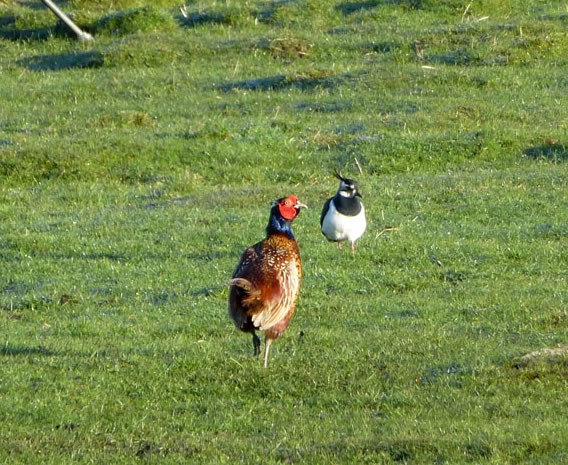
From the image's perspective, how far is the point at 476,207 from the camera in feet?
51.8

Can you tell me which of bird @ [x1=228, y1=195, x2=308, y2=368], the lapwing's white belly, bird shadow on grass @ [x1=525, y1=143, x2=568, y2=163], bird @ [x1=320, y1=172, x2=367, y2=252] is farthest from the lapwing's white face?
bird shadow on grass @ [x1=525, y1=143, x2=568, y2=163]

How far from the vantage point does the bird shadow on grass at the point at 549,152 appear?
61.3 ft

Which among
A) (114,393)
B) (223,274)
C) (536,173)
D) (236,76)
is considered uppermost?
(114,393)

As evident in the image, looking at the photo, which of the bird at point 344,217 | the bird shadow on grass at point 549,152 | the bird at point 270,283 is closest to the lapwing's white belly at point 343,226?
the bird at point 344,217

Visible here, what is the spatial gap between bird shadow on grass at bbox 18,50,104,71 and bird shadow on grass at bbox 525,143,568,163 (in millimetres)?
10923

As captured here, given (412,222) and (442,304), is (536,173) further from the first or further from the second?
(442,304)

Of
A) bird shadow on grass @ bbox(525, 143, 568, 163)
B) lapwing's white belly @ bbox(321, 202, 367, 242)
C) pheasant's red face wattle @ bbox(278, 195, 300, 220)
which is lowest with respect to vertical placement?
bird shadow on grass @ bbox(525, 143, 568, 163)

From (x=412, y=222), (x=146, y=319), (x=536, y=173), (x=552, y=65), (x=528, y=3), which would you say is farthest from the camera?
(x=528, y=3)

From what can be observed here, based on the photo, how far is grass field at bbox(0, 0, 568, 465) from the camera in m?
8.46

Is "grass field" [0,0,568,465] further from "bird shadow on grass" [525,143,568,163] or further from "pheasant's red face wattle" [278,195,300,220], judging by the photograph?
"pheasant's red face wattle" [278,195,300,220]

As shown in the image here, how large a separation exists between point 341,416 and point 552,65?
55.5 ft

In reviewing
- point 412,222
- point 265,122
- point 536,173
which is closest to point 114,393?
point 412,222

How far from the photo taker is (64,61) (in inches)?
1041

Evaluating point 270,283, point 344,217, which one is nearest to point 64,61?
point 344,217
